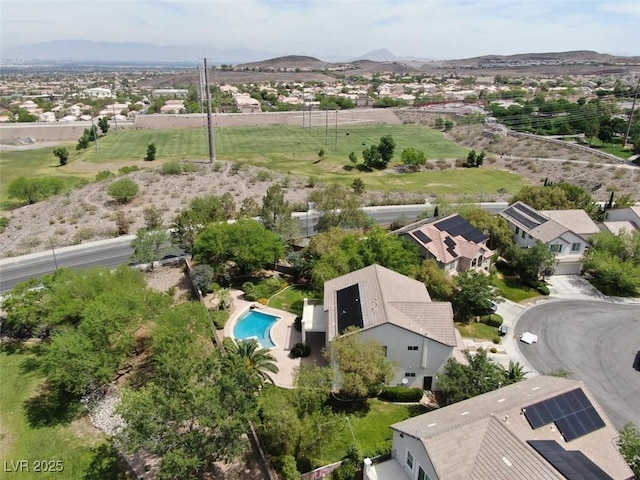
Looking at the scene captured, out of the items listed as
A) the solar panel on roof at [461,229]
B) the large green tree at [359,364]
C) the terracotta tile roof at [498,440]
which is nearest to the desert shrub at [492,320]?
the solar panel on roof at [461,229]

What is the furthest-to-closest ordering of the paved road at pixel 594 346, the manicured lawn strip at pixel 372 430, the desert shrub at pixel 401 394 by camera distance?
the paved road at pixel 594 346 < the desert shrub at pixel 401 394 < the manicured lawn strip at pixel 372 430

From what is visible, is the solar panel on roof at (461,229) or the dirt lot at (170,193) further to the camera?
the dirt lot at (170,193)

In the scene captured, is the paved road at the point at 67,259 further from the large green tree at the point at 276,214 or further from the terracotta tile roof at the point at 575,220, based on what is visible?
the terracotta tile roof at the point at 575,220

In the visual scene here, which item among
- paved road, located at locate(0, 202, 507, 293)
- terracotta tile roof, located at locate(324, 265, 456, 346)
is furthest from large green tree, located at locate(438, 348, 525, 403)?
paved road, located at locate(0, 202, 507, 293)

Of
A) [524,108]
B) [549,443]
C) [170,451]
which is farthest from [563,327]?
[524,108]

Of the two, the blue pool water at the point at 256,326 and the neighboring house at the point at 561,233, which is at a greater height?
the neighboring house at the point at 561,233

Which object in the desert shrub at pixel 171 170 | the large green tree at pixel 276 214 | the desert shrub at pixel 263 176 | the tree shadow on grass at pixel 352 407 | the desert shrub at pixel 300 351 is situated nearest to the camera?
the tree shadow on grass at pixel 352 407

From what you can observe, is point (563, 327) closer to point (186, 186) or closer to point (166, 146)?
point (186, 186)
